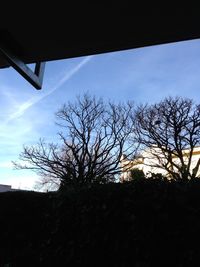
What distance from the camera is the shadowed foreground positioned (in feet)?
11.5

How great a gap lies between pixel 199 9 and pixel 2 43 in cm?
166

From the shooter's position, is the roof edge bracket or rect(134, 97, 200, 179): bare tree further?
rect(134, 97, 200, 179): bare tree

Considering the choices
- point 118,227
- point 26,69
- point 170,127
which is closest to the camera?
point 26,69

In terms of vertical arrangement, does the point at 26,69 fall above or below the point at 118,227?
above

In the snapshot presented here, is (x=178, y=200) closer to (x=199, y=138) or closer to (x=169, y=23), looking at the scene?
(x=169, y=23)

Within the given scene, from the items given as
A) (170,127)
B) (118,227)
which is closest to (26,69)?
(118,227)

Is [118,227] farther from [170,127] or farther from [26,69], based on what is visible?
[170,127]

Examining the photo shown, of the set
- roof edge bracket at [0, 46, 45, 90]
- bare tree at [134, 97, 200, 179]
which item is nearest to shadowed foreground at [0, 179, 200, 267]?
roof edge bracket at [0, 46, 45, 90]

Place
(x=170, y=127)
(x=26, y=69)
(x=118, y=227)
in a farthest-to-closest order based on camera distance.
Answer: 1. (x=170, y=127)
2. (x=118, y=227)
3. (x=26, y=69)

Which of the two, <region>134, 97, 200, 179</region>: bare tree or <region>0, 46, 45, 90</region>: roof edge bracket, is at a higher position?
<region>134, 97, 200, 179</region>: bare tree

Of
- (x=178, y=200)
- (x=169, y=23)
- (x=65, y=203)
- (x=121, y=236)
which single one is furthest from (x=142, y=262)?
(x=169, y=23)

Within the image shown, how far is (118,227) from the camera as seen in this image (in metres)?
3.94

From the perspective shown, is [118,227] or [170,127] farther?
[170,127]

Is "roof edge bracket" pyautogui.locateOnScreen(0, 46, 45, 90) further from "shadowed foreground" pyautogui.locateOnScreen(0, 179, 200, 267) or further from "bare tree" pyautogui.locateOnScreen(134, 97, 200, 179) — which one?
"bare tree" pyautogui.locateOnScreen(134, 97, 200, 179)
